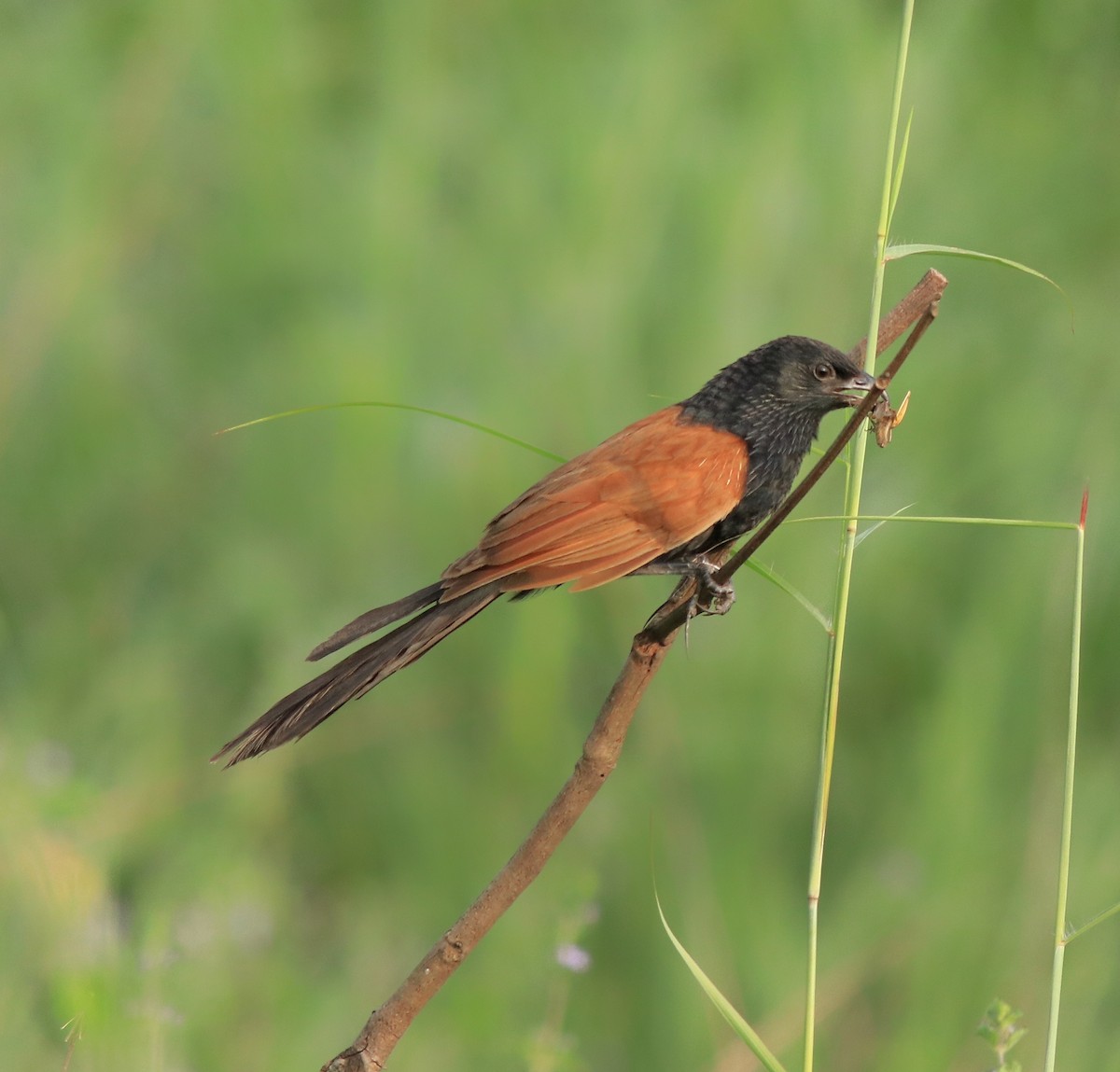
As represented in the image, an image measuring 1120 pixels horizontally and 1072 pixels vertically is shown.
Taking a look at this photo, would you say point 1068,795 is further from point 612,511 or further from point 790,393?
point 790,393

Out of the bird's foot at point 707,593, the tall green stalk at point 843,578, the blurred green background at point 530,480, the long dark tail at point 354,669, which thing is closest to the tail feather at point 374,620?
the long dark tail at point 354,669

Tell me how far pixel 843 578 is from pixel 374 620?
47 centimetres

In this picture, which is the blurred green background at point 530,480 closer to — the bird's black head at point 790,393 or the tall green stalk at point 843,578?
the bird's black head at point 790,393

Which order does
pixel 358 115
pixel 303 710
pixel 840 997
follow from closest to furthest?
pixel 303 710
pixel 840 997
pixel 358 115

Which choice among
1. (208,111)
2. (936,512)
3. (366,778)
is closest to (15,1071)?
(366,778)

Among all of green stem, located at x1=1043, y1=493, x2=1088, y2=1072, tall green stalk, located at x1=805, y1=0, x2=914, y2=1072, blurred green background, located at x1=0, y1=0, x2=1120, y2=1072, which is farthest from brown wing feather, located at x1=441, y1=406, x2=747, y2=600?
blurred green background, located at x1=0, y1=0, x2=1120, y2=1072

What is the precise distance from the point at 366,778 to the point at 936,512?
4.40 feet

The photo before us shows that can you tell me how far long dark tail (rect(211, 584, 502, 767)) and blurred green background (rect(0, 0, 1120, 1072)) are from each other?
1.24 metres

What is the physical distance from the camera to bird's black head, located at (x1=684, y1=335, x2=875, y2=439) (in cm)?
170

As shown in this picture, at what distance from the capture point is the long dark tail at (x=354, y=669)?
1.18m

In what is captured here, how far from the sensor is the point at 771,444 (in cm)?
171

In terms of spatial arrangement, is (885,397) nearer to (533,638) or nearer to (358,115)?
(533,638)

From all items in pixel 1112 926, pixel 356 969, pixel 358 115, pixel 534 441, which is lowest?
pixel 1112 926

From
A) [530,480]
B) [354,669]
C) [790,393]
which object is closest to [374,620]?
[354,669]
